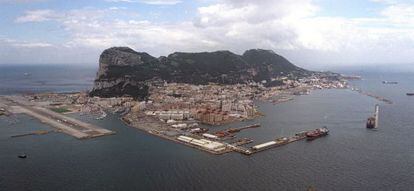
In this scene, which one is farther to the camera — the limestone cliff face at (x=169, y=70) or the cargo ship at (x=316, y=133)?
the limestone cliff face at (x=169, y=70)

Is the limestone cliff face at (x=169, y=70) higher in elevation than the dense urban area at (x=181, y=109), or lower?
higher

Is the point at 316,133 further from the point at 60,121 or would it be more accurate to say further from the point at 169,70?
the point at 169,70

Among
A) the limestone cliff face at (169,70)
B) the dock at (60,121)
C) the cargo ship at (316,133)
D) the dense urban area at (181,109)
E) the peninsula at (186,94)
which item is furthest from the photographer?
the limestone cliff face at (169,70)

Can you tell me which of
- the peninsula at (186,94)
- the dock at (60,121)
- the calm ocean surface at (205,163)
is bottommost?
the calm ocean surface at (205,163)

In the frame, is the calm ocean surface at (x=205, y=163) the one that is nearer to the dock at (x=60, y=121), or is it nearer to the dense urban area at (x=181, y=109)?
the dock at (x=60, y=121)

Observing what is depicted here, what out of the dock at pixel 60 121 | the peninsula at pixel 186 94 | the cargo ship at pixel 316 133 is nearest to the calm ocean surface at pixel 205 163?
the cargo ship at pixel 316 133

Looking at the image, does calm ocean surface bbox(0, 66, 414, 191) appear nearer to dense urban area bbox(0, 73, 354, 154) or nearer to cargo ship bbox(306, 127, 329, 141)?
cargo ship bbox(306, 127, 329, 141)

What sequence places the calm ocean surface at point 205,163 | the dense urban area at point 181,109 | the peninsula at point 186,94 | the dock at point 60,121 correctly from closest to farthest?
the calm ocean surface at point 205,163
the dense urban area at point 181,109
the dock at point 60,121
the peninsula at point 186,94
